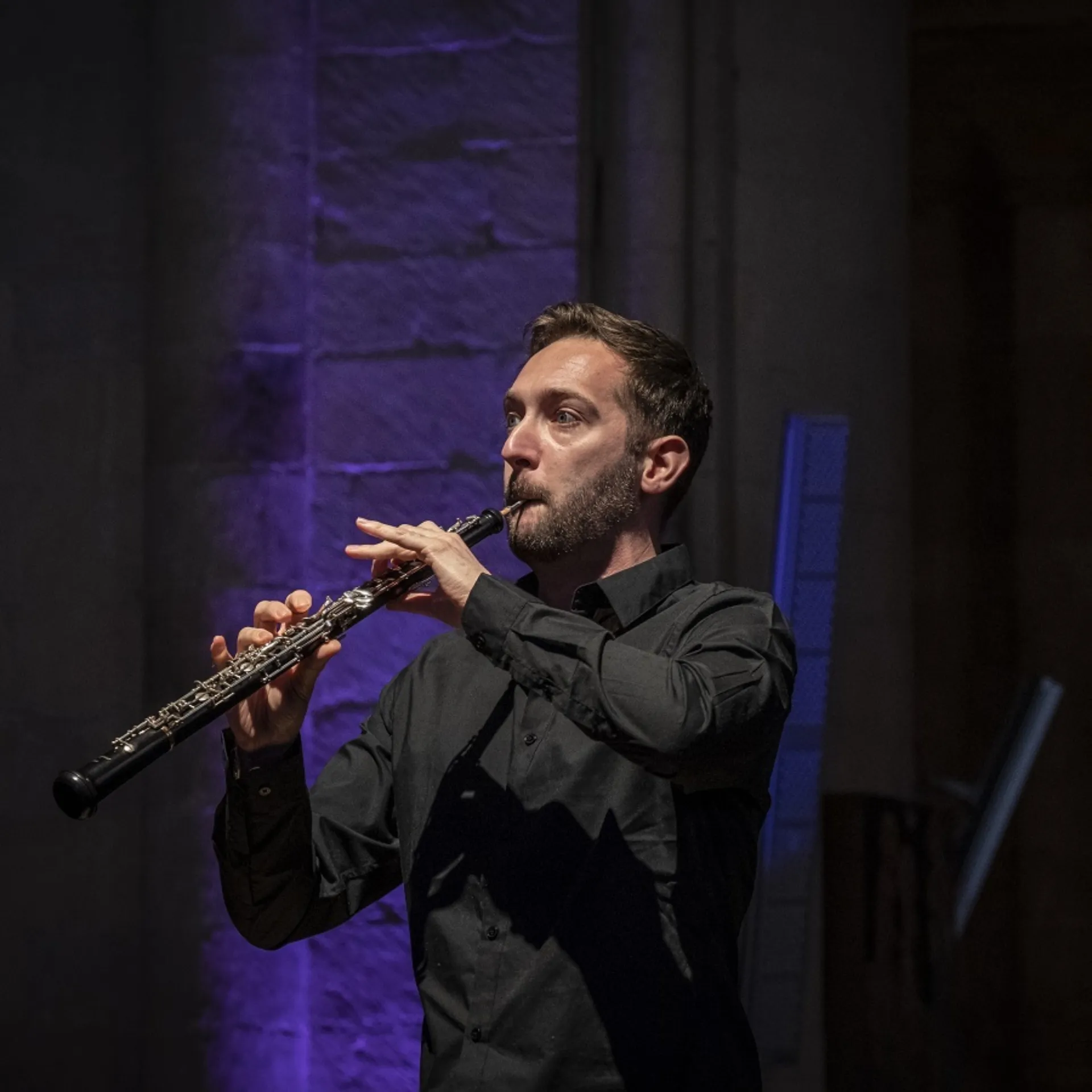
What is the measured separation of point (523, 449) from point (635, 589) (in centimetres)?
24

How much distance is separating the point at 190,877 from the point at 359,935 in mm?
335

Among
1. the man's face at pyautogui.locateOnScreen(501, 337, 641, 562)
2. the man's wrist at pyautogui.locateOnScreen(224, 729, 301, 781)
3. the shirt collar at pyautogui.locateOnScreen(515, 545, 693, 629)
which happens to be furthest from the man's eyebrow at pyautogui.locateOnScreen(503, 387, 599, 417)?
the man's wrist at pyautogui.locateOnScreen(224, 729, 301, 781)

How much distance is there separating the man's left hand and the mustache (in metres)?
0.14

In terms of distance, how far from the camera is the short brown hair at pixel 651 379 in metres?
2.00

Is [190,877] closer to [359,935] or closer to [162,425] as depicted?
[359,935]

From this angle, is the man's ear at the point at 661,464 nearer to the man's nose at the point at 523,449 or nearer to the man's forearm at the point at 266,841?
the man's nose at the point at 523,449

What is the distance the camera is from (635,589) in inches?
75.6

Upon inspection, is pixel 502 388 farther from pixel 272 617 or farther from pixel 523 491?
pixel 272 617

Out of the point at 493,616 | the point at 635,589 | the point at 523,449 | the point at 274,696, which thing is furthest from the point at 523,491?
the point at 274,696

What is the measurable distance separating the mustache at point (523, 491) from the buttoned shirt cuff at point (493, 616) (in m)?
0.25

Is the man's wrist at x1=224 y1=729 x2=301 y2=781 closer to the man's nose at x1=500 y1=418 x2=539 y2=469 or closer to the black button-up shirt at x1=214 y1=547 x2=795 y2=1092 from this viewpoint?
the black button-up shirt at x1=214 y1=547 x2=795 y2=1092

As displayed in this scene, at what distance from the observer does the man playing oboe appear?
1.66 meters

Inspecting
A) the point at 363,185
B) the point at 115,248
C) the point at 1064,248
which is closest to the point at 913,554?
the point at 1064,248

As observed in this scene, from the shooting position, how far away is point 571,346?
203 cm
